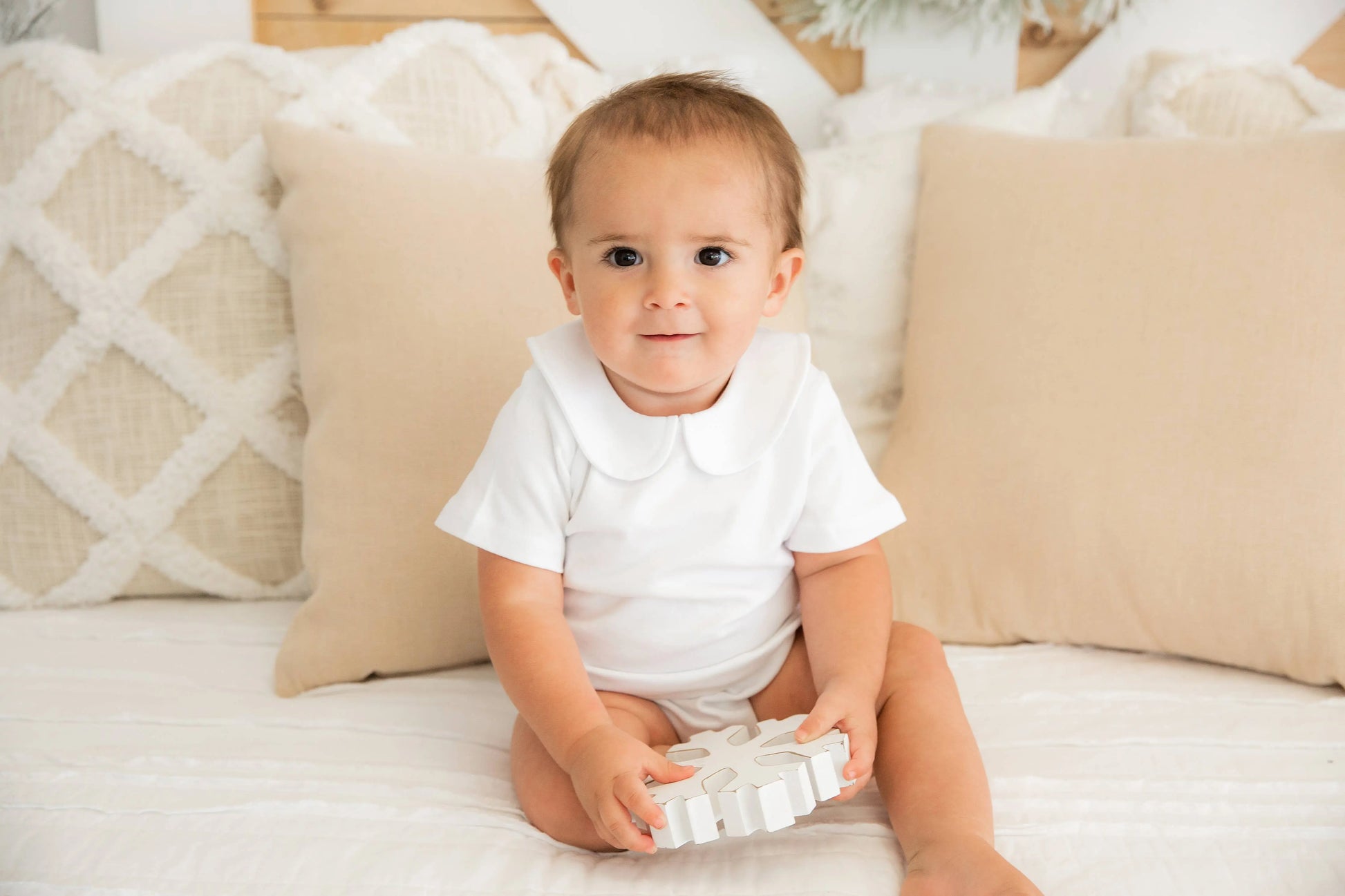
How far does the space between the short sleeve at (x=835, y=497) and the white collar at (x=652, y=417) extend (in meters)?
0.04

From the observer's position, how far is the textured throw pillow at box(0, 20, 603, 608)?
118 centimetres

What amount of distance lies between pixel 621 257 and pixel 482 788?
46 centimetres

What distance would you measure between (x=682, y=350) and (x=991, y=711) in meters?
0.46

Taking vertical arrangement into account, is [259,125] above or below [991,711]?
above

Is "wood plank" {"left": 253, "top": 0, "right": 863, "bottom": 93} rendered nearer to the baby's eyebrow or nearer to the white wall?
the white wall

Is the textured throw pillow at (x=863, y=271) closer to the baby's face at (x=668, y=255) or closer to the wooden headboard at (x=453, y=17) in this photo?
Result: the wooden headboard at (x=453, y=17)

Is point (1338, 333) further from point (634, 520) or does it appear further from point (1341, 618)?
point (634, 520)

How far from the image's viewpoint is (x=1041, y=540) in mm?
1051

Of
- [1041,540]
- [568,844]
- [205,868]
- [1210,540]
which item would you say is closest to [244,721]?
[205,868]

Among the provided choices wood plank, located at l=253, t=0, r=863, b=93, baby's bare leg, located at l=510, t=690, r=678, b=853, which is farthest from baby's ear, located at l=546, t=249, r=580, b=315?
wood plank, located at l=253, t=0, r=863, b=93

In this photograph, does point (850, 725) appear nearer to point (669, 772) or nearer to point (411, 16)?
point (669, 772)

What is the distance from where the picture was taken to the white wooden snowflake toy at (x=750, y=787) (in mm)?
702

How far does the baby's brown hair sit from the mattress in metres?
0.48

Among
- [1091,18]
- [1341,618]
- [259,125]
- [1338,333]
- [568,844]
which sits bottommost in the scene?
[568,844]
